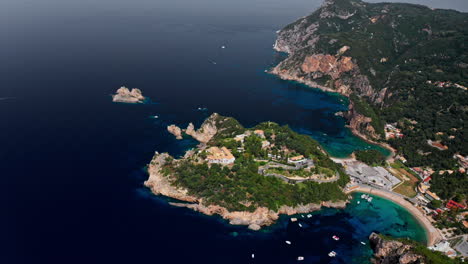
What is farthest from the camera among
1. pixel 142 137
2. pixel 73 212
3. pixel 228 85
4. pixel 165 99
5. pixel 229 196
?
pixel 228 85

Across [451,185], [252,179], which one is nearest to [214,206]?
[252,179]

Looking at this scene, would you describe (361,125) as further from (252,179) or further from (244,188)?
(244,188)

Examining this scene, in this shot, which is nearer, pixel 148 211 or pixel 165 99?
pixel 148 211

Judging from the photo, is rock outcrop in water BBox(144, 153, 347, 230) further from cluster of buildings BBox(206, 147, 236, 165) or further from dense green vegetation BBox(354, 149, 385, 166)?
dense green vegetation BBox(354, 149, 385, 166)

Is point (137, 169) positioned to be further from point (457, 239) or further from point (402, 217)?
point (457, 239)

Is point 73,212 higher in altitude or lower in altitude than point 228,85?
lower

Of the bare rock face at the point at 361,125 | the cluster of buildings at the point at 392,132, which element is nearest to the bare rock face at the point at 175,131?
the bare rock face at the point at 361,125

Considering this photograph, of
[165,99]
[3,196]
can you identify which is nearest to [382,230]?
[3,196]

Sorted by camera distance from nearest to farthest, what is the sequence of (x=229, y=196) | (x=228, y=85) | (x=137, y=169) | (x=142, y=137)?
1. (x=229, y=196)
2. (x=137, y=169)
3. (x=142, y=137)
4. (x=228, y=85)
